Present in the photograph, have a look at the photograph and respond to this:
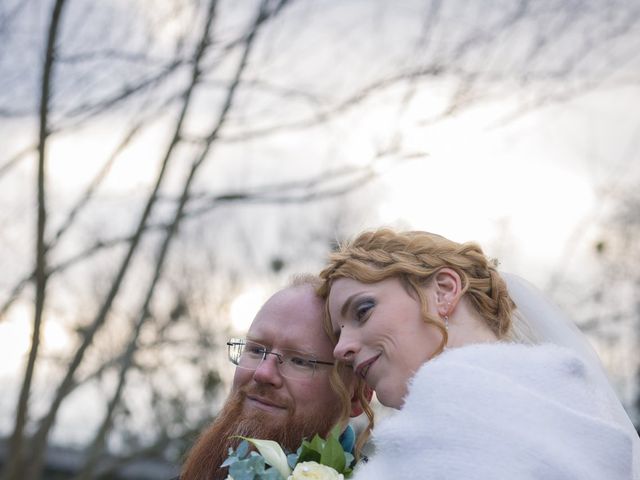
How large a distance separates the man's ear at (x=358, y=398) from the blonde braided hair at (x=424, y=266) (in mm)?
192

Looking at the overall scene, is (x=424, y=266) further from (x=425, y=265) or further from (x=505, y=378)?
(x=505, y=378)

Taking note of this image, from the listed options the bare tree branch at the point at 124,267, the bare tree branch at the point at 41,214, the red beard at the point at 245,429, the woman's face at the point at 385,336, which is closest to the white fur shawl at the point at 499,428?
the woman's face at the point at 385,336

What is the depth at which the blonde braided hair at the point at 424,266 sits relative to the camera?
3.30 m

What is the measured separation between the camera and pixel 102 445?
6.70 meters

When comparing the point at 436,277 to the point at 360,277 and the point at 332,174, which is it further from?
the point at 332,174

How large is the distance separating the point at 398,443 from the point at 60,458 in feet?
79.3

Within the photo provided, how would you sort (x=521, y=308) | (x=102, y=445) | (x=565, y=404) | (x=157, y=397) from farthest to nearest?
(x=157, y=397)
(x=102, y=445)
(x=521, y=308)
(x=565, y=404)

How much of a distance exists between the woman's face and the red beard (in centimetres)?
42

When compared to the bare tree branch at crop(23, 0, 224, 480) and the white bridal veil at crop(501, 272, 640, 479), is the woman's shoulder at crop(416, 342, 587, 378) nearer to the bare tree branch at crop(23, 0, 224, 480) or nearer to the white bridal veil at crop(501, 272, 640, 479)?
the white bridal veil at crop(501, 272, 640, 479)

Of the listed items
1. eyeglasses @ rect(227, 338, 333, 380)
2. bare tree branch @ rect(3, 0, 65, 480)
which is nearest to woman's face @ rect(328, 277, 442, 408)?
eyeglasses @ rect(227, 338, 333, 380)

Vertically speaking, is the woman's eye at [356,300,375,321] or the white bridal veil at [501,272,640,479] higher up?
the woman's eye at [356,300,375,321]

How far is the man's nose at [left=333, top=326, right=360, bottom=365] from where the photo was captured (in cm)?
329

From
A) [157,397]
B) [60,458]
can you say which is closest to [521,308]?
[157,397]

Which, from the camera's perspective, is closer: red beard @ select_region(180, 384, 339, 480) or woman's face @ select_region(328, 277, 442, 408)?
woman's face @ select_region(328, 277, 442, 408)
